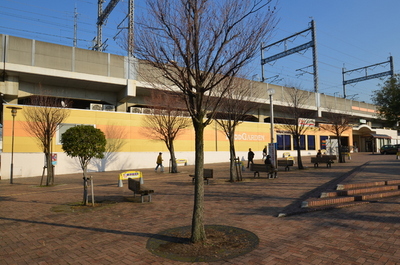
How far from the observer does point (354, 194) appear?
28.1ft

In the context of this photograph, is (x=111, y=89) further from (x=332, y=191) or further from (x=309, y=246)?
(x=309, y=246)

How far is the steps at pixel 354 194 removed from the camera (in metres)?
7.45

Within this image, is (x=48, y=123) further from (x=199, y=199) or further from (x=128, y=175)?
(x=199, y=199)

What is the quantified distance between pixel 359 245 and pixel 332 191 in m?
4.27

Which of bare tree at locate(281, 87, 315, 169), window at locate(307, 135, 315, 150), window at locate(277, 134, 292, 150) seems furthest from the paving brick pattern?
window at locate(307, 135, 315, 150)

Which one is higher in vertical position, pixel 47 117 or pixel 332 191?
pixel 47 117

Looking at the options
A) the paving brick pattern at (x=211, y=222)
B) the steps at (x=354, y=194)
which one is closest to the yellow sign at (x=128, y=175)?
the paving brick pattern at (x=211, y=222)

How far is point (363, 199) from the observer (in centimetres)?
807

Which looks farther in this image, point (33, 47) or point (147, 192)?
point (33, 47)

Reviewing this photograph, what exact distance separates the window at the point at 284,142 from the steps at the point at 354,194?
2687 cm

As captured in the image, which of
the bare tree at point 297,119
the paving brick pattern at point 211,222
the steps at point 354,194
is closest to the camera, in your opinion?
the paving brick pattern at point 211,222

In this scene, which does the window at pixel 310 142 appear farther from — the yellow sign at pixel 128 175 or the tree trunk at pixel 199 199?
the tree trunk at pixel 199 199

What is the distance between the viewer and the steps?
293 inches

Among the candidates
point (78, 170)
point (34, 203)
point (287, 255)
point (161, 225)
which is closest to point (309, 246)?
point (287, 255)
